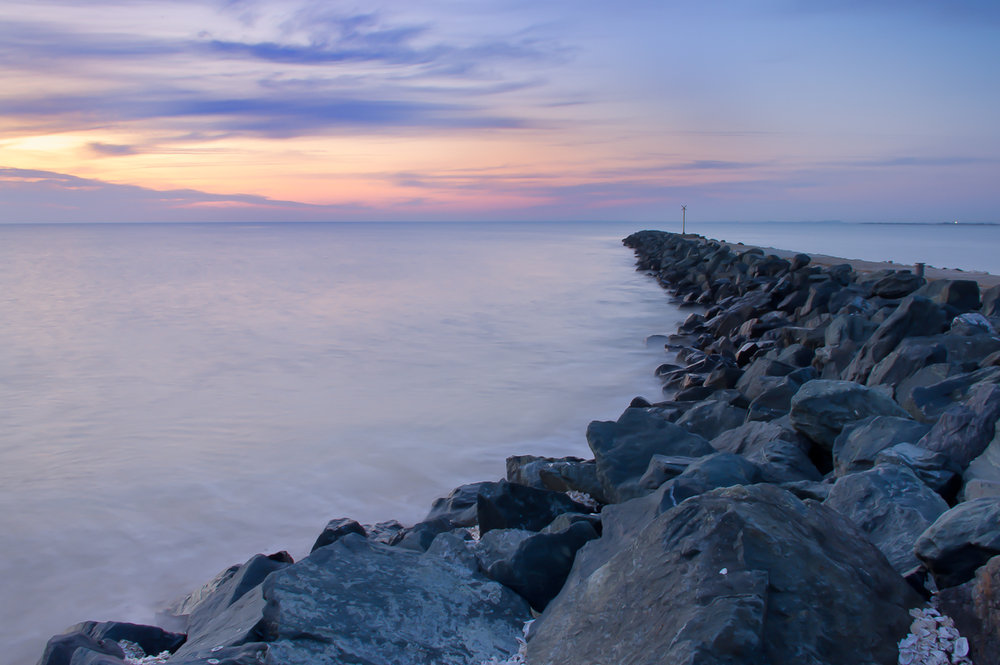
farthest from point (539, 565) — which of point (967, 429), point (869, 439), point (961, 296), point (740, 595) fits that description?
point (961, 296)

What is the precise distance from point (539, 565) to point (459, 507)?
72.2 inches

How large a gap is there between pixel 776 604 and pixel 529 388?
293 inches

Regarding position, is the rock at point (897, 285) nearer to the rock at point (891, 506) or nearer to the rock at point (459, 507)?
the rock at point (459, 507)

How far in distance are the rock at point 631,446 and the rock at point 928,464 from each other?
1107mm

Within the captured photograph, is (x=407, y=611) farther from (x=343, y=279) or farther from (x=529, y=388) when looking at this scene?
(x=343, y=279)

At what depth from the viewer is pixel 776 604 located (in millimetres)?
2010

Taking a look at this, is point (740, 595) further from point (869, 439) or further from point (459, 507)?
point (459, 507)

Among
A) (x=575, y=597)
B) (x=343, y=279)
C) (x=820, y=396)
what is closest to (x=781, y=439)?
(x=820, y=396)

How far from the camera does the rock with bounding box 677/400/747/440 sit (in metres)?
5.45

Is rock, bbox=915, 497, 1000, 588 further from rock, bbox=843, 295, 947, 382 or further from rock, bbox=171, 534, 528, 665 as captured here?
rock, bbox=843, 295, 947, 382

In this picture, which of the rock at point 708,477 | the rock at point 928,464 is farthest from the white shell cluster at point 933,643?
the rock at point 928,464

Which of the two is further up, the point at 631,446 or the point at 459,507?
the point at 631,446

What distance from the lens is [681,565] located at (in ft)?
7.18

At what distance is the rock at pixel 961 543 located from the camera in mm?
2098
